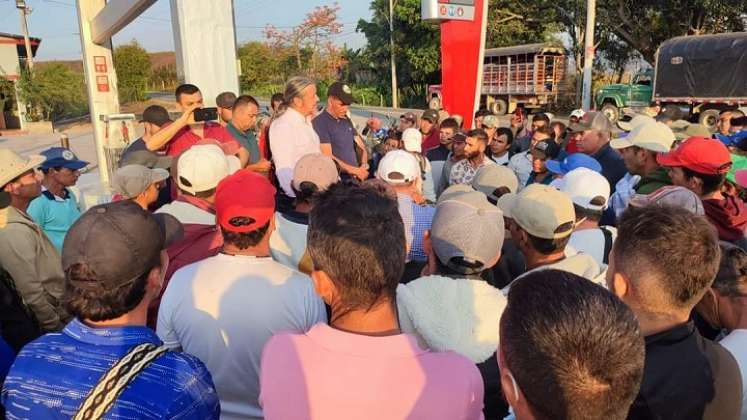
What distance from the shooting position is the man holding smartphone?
4.19m

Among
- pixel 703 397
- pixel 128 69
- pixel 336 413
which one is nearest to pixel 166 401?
pixel 336 413

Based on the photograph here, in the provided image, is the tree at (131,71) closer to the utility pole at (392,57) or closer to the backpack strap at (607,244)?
the utility pole at (392,57)

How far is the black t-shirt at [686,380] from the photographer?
4.59 ft

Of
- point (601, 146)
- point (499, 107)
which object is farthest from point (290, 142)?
point (499, 107)

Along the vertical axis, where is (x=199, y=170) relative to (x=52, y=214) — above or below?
above

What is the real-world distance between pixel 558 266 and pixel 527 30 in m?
31.1

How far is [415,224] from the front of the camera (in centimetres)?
270

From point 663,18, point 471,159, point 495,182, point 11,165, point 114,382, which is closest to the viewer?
point 114,382

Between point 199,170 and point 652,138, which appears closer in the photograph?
point 199,170

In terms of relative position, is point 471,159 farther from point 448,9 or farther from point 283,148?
point 448,9

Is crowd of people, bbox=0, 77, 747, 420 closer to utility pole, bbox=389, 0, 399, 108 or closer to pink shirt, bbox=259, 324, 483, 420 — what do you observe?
pink shirt, bbox=259, 324, 483, 420

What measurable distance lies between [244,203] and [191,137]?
277 centimetres

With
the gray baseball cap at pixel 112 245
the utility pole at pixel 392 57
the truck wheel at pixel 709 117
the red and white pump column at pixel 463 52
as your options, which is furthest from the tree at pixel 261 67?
the gray baseball cap at pixel 112 245

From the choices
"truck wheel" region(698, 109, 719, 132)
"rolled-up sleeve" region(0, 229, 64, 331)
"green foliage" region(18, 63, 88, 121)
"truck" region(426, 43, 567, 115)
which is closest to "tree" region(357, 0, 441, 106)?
"truck" region(426, 43, 567, 115)
